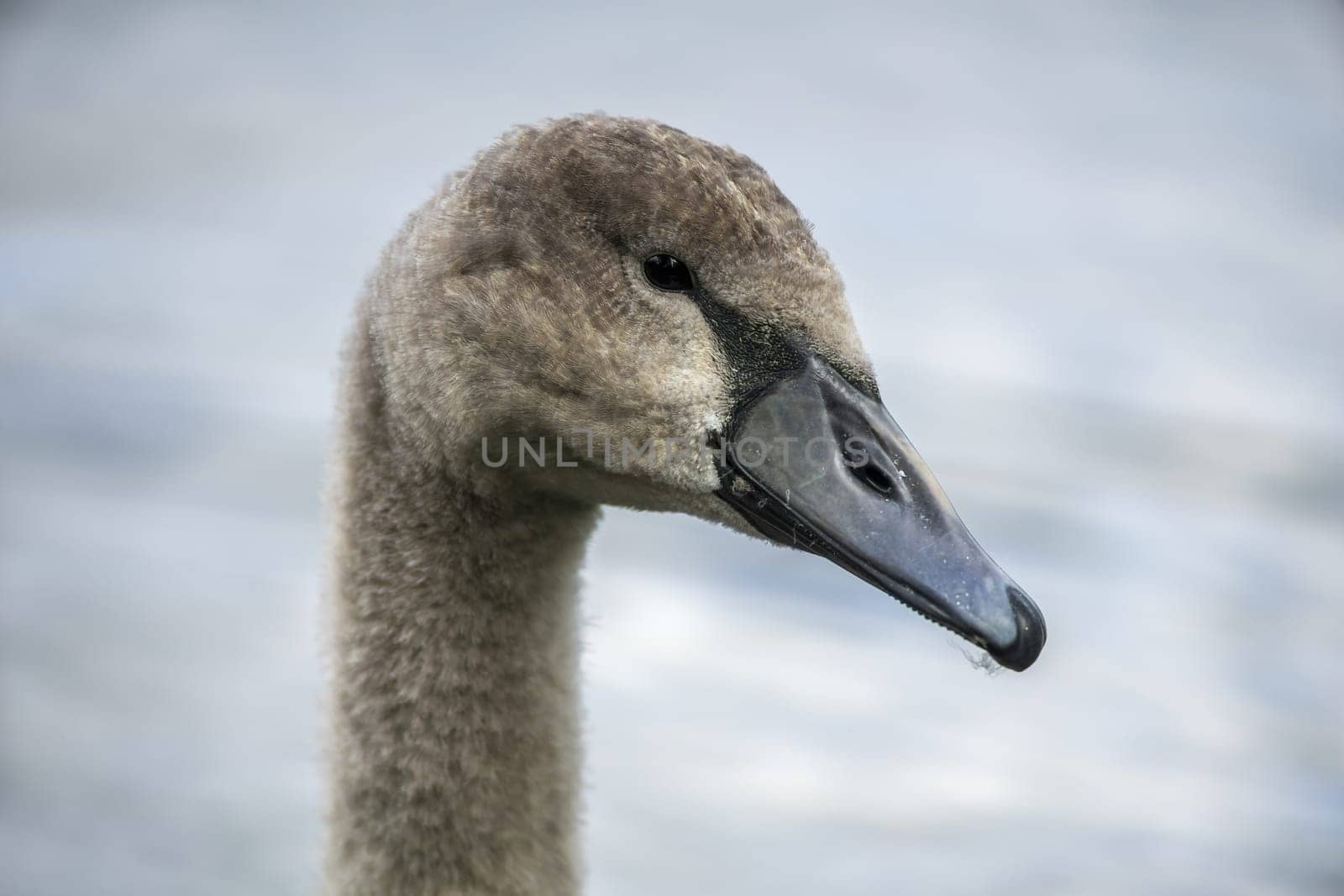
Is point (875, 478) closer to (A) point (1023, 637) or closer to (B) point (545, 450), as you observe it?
(A) point (1023, 637)

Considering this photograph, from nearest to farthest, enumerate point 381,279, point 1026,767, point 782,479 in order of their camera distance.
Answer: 1. point 782,479
2. point 381,279
3. point 1026,767

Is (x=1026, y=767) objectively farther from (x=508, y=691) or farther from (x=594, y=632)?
(x=508, y=691)

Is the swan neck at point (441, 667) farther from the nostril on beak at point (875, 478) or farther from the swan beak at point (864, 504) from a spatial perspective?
the nostril on beak at point (875, 478)

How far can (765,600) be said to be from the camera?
17.6 ft

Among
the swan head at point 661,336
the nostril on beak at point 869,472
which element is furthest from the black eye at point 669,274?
the nostril on beak at point 869,472

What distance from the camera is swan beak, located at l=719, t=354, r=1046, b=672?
2.14 meters

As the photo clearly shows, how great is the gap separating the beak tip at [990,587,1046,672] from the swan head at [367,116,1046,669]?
19cm

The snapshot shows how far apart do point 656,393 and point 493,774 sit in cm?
82

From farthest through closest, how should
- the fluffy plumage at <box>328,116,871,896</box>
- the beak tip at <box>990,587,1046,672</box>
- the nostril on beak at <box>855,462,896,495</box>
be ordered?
1. the fluffy plumage at <box>328,116,871,896</box>
2. the nostril on beak at <box>855,462,896,495</box>
3. the beak tip at <box>990,587,1046,672</box>

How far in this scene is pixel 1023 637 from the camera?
2100 mm

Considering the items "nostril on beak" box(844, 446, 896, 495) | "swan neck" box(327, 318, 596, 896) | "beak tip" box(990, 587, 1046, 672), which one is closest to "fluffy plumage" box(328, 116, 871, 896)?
"swan neck" box(327, 318, 596, 896)

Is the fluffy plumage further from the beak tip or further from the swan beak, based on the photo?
the beak tip

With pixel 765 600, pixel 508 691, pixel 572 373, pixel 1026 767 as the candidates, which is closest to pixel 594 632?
pixel 765 600

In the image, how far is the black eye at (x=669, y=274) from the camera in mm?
2393
